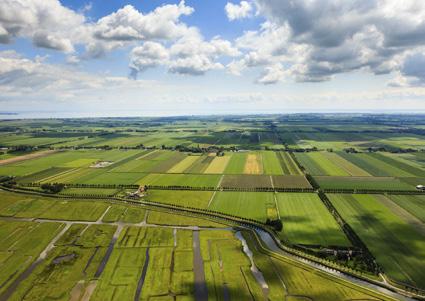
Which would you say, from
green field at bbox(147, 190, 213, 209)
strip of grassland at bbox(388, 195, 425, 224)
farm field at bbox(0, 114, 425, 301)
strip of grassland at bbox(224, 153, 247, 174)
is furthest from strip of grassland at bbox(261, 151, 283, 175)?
strip of grassland at bbox(388, 195, 425, 224)

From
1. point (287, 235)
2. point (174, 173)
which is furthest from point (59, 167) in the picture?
point (287, 235)

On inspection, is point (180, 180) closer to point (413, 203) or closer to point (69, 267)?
point (69, 267)

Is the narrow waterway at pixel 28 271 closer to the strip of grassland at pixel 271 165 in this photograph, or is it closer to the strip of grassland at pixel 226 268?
the strip of grassland at pixel 226 268

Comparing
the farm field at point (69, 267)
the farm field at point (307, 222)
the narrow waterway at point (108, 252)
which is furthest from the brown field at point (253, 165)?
the farm field at point (69, 267)

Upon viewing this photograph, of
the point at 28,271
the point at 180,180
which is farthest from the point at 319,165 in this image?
the point at 28,271

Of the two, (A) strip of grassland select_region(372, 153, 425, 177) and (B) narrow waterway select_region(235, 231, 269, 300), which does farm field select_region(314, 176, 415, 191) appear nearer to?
(A) strip of grassland select_region(372, 153, 425, 177)
